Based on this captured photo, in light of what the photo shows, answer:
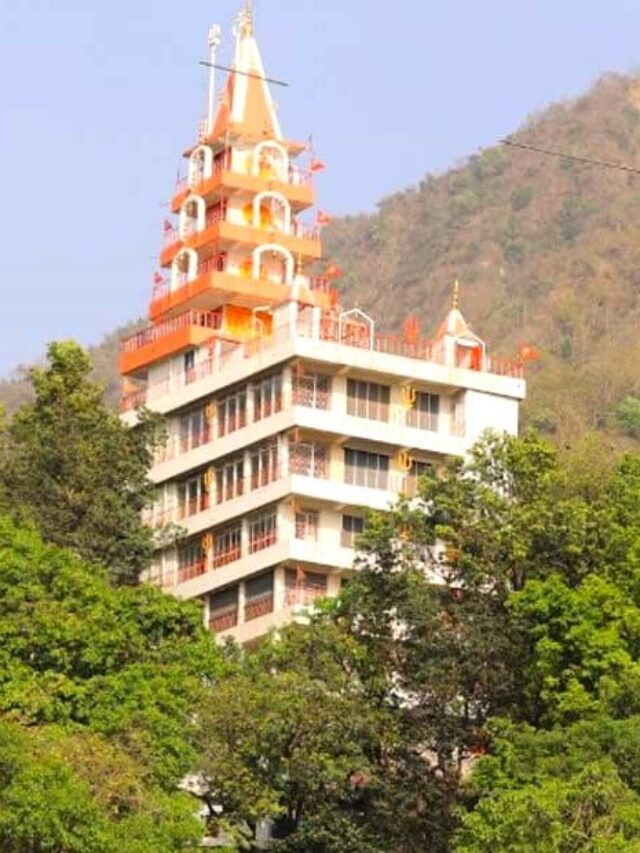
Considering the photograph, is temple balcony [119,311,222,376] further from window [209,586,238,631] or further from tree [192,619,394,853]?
tree [192,619,394,853]

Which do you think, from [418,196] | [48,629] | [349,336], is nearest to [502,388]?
[349,336]

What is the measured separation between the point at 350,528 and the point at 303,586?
2.15 m

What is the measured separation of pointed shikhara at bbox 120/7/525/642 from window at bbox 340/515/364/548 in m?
0.04

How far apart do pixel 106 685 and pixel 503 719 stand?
7171mm

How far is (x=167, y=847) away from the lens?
168 ft

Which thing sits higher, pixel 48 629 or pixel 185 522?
pixel 185 522

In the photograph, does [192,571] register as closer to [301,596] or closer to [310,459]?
[301,596]

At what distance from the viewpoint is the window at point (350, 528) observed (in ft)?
225

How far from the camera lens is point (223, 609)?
6875cm

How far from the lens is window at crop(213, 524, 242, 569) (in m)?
68.8

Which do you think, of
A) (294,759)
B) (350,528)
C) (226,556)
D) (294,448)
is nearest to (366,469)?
(350,528)

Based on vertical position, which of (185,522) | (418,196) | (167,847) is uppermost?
(418,196)

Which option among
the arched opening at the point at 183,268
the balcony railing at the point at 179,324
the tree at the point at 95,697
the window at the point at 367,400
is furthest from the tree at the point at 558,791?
the arched opening at the point at 183,268

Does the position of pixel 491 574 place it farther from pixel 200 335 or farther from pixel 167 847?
pixel 200 335
